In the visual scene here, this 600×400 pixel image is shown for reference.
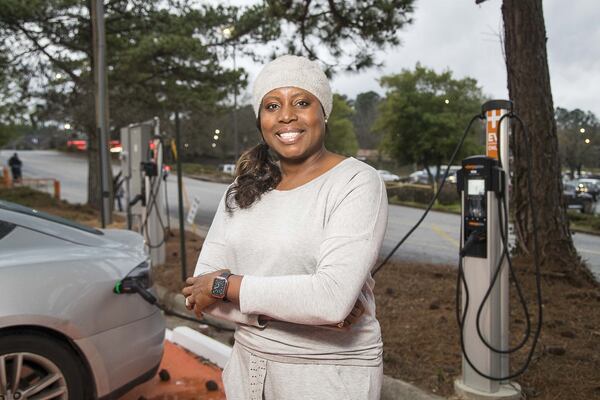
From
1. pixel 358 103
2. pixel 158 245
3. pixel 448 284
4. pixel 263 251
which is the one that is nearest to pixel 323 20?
pixel 158 245

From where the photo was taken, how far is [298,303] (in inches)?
58.1

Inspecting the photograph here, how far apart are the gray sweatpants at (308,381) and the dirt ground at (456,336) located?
7.04ft

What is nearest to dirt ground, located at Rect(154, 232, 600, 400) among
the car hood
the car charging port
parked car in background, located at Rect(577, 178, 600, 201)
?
the car charging port

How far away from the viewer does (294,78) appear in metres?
1.68

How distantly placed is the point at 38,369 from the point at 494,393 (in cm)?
251

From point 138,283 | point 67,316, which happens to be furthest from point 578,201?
point 67,316

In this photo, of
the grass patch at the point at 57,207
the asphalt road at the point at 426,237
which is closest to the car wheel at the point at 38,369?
the asphalt road at the point at 426,237

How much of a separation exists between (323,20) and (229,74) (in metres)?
7.80

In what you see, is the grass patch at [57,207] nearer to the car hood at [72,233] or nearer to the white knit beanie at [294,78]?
the car hood at [72,233]

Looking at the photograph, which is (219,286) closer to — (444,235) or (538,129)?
(538,129)

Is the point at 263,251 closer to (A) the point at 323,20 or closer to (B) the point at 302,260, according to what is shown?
(B) the point at 302,260

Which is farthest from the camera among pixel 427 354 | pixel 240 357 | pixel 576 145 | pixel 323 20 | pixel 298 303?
pixel 576 145

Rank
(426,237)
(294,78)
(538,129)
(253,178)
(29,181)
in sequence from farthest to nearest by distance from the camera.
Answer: (29,181) → (426,237) → (538,129) → (253,178) → (294,78)

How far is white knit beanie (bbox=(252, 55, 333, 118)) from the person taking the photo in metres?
1.68
